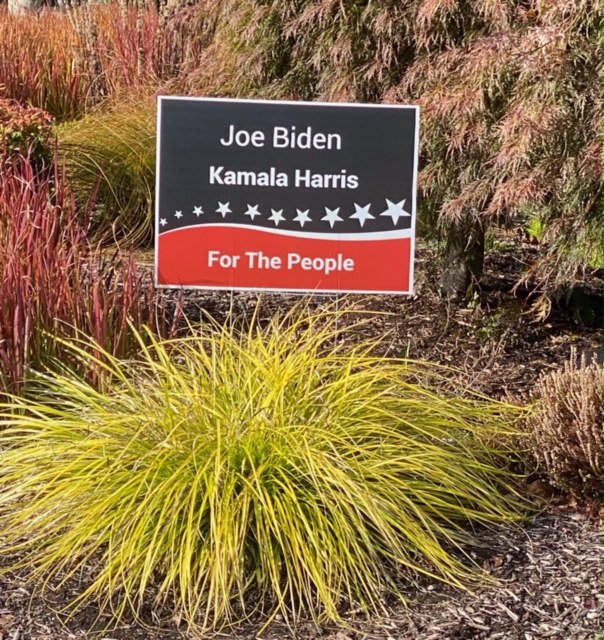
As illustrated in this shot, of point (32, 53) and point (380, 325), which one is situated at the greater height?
point (32, 53)

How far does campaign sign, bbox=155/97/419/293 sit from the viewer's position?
4188 millimetres

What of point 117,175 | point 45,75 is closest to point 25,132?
point 117,175

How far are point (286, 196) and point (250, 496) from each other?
1.71 metres

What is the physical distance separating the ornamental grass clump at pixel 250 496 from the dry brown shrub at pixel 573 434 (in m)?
0.20

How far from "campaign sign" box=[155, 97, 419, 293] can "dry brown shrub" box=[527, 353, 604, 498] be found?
104cm

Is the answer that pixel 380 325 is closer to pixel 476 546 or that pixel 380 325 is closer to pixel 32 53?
pixel 476 546

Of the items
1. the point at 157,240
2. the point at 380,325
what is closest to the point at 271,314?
the point at 380,325

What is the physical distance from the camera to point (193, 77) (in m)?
6.38

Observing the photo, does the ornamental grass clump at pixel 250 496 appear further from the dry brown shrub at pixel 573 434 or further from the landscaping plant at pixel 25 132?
the landscaping plant at pixel 25 132

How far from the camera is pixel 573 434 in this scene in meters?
3.42

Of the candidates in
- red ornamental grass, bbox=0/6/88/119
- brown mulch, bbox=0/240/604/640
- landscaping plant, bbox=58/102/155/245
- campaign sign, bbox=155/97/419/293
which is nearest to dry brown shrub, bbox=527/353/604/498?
brown mulch, bbox=0/240/604/640

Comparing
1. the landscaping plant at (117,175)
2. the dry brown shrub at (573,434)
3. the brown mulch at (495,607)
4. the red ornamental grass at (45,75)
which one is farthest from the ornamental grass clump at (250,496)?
the red ornamental grass at (45,75)

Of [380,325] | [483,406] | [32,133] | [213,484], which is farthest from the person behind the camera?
[32,133]

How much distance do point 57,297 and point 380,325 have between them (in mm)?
1957
